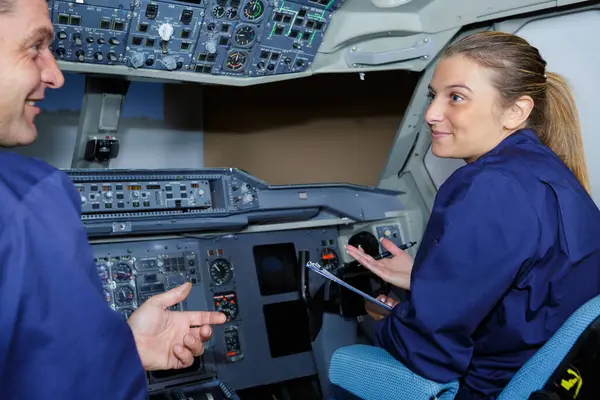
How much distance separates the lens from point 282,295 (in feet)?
11.2

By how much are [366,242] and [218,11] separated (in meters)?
1.51

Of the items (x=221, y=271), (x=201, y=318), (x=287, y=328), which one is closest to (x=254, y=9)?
(x=221, y=271)

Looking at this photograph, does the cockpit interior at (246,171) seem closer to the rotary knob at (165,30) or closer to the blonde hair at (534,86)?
the rotary knob at (165,30)

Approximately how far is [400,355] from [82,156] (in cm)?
213

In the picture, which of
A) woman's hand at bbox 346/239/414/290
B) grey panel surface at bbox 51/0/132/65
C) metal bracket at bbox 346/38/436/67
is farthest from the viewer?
metal bracket at bbox 346/38/436/67

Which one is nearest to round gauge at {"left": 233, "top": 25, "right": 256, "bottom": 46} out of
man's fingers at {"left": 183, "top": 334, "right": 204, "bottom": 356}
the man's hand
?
the man's hand

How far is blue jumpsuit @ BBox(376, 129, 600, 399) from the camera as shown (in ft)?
5.25

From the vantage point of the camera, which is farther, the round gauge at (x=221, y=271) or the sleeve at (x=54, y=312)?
the round gauge at (x=221, y=271)

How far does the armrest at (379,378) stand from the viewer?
158 centimetres

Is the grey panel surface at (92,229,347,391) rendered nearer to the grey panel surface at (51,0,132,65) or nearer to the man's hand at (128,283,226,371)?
the grey panel surface at (51,0,132,65)

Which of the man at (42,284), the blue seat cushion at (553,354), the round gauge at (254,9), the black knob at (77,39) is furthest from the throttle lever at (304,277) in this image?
the man at (42,284)

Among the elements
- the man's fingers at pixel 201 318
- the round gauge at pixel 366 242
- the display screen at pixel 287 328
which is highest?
the man's fingers at pixel 201 318

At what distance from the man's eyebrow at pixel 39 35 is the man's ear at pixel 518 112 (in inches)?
50.8

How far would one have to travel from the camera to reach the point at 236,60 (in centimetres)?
316
